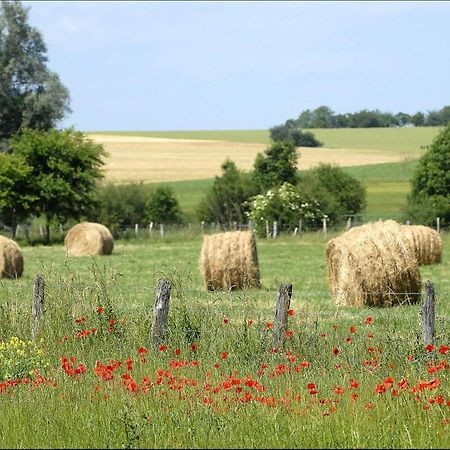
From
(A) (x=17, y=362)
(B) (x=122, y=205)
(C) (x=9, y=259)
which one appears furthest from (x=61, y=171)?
(A) (x=17, y=362)

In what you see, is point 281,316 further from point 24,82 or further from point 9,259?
point 24,82

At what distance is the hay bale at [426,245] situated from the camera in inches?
1213

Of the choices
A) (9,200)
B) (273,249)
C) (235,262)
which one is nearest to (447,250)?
(273,249)

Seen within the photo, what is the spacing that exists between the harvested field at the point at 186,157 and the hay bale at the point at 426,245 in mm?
53372

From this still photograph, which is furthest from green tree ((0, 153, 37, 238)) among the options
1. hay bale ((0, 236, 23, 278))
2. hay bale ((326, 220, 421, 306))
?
hay bale ((326, 220, 421, 306))

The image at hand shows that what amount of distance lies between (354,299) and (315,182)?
4569 centimetres

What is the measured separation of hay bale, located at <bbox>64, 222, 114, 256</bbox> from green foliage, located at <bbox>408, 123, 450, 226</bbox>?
72.1 feet

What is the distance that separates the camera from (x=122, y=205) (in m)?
65.9

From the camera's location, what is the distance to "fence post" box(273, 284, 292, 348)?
11961 mm

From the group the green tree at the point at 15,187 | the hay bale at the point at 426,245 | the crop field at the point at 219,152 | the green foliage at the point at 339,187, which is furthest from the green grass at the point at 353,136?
the hay bale at the point at 426,245

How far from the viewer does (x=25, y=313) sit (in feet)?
46.1

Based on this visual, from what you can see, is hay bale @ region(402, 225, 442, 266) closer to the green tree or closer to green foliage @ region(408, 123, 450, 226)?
green foliage @ region(408, 123, 450, 226)

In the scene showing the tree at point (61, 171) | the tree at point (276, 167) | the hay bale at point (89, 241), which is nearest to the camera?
the hay bale at point (89, 241)

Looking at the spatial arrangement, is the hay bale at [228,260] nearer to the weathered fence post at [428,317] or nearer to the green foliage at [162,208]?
the weathered fence post at [428,317]
